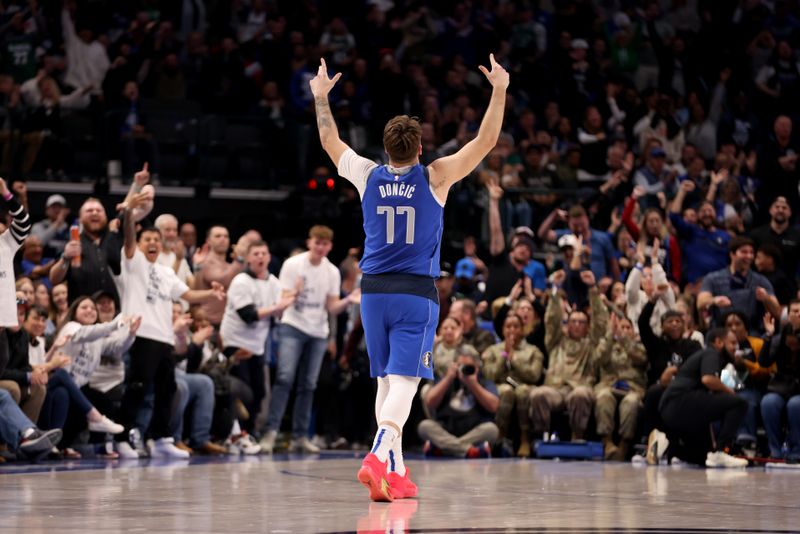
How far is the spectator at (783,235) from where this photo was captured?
51.6 ft

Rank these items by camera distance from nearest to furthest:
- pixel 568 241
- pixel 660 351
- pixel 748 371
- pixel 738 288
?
pixel 748 371
pixel 660 351
pixel 738 288
pixel 568 241

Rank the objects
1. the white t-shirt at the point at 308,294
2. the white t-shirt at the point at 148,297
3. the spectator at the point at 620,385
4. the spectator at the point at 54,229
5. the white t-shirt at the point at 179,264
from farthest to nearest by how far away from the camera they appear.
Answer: the spectator at the point at 54,229 < the white t-shirt at the point at 179,264 < the white t-shirt at the point at 308,294 < the spectator at the point at 620,385 < the white t-shirt at the point at 148,297

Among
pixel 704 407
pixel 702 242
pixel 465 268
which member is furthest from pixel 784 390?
pixel 465 268

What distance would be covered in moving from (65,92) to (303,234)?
3819 mm

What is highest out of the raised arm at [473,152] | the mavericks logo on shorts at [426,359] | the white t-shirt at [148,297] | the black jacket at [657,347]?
the raised arm at [473,152]

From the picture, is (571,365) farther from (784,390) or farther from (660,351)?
(784,390)

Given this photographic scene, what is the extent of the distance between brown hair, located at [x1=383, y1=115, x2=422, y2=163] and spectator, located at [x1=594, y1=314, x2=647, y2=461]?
5.84m

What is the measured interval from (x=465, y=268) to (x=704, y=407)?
13.7 feet

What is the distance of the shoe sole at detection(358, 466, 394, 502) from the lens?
26.1 ft

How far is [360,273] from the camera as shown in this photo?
15.8m

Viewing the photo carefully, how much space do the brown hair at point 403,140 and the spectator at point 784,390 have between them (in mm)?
5854

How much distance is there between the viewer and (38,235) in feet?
50.6

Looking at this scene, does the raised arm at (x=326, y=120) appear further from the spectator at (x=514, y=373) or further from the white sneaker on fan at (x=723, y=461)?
the spectator at (x=514, y=373)

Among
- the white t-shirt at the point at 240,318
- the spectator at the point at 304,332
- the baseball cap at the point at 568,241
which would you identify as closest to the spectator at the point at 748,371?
the baseball cap at the point at 568,241
